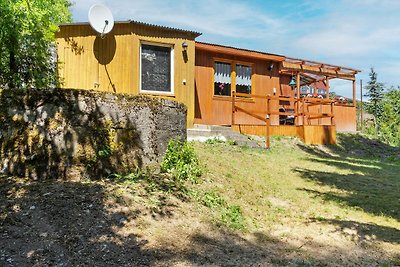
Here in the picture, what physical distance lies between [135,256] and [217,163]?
406 cm

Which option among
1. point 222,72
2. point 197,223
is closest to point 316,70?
point 222,72

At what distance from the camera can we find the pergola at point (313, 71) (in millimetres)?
16828

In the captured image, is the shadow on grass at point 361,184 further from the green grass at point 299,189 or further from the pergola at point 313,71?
the pergola at point 313,71

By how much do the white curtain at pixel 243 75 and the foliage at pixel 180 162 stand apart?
9167 mm

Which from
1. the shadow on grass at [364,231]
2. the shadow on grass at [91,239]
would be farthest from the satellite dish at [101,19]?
the shadow on grass at [364,231]

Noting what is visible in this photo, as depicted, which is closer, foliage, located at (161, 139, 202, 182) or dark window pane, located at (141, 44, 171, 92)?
foliage, located at (161, 139, 202, 182)

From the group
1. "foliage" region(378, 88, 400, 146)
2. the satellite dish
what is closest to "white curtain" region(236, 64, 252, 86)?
the satellite dish

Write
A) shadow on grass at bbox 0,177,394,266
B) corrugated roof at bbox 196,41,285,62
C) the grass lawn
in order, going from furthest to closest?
corrugated roof at bbox 196,41,285,62
the grass lawn
shadow on grass at bbox 0,177,394,266

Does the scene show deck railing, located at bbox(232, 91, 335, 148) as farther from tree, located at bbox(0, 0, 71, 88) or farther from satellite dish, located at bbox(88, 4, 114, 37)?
tree, located at bbox(0, 0, 71, 88)

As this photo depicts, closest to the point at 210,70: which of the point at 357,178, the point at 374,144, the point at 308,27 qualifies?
the point at 357,178

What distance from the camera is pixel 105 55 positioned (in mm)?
11164

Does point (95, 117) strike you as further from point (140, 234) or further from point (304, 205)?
point (304, 205)

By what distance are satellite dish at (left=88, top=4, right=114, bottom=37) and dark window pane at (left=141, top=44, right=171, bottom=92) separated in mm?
1212

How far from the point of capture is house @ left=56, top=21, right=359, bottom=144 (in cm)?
1114
